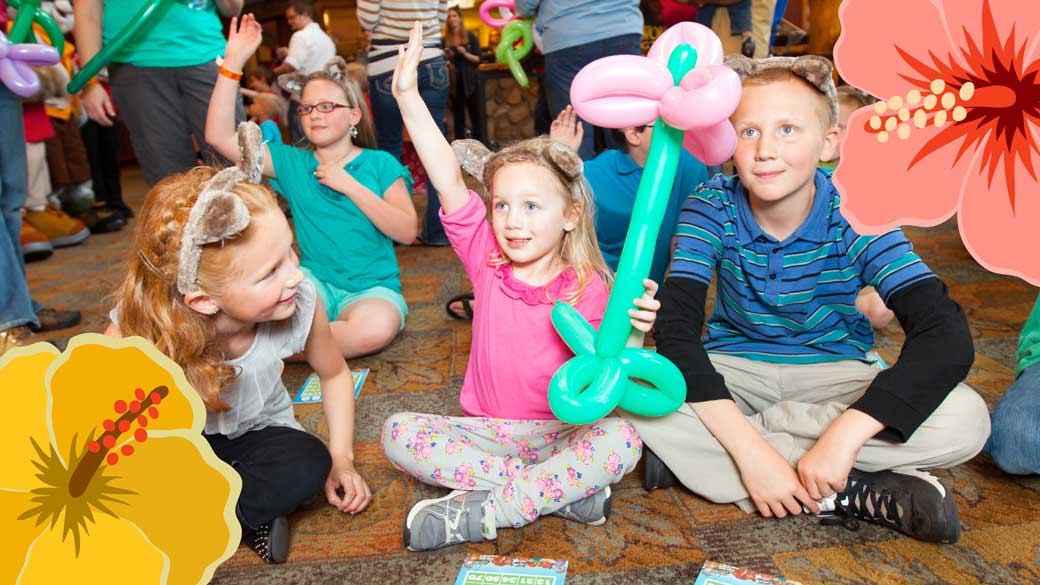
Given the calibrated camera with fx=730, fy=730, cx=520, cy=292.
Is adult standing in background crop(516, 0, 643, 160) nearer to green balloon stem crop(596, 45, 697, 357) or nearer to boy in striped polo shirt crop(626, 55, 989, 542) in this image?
boy in striped polo shirt crop(626, 55, 989, 542)

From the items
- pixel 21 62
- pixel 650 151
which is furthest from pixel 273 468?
pixel 21 62

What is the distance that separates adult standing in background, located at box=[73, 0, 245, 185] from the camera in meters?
1.81

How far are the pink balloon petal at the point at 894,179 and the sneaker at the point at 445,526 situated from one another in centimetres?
66

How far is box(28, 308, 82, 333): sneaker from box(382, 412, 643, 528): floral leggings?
1590 mm

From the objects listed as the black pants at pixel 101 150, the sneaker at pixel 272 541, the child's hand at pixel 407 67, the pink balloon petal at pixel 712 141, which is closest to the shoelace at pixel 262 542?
the sneaker at pixel 272 541

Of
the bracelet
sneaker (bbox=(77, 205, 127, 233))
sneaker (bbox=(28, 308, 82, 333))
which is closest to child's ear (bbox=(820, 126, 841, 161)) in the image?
the bracelet

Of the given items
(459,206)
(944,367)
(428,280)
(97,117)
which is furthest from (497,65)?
(944,367)

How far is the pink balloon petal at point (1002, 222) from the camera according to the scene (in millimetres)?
625

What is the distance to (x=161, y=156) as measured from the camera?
184 cm

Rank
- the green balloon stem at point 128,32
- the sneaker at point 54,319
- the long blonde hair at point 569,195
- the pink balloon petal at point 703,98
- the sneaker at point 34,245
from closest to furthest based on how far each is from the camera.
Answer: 1. the pink balloon petal at point 703,98
2. the long blonde hair at point 569,195
3. the green balloon stem at point 128,32
4. the sneaker at point 54,319
5. the sneaker at point 34,245

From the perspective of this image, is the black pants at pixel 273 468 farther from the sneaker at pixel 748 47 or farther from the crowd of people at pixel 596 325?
the sneaker at pixel 748 47

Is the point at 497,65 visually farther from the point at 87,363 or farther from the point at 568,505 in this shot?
the point at 87,363

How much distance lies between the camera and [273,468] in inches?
42.6

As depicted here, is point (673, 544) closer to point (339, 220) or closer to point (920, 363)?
point (920, 363)
